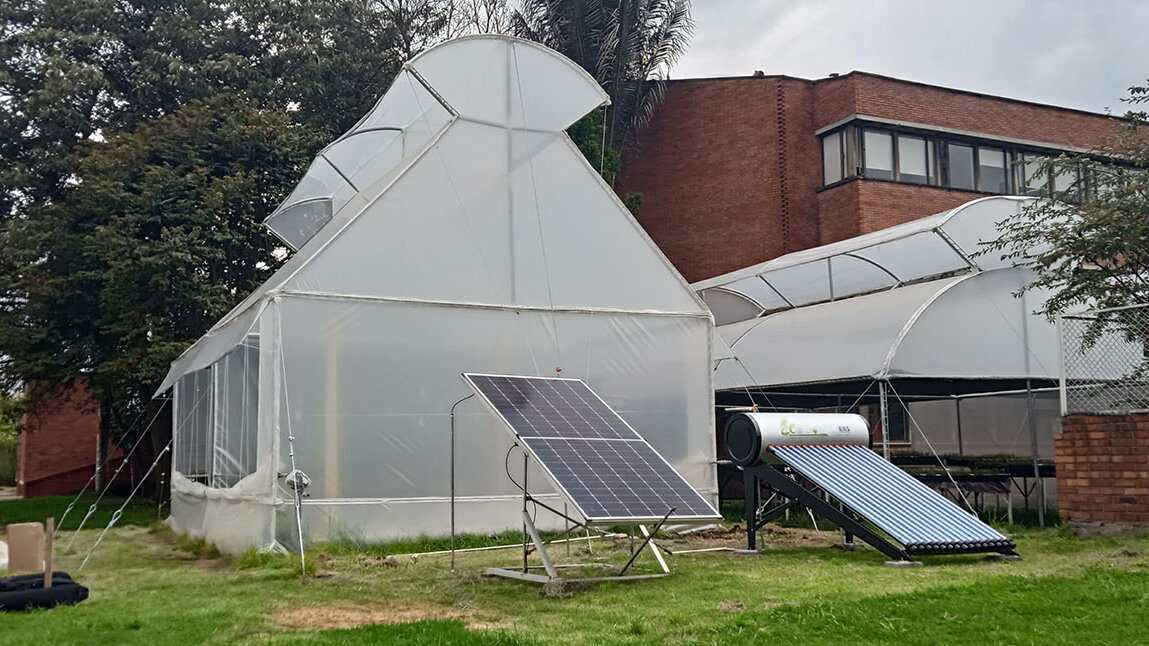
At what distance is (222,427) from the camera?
15.2 metres

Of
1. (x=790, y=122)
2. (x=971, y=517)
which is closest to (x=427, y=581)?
(x=971, y=517)

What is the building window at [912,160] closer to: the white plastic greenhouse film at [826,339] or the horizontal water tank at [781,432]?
the white plastic greenhouse film at [826,339]

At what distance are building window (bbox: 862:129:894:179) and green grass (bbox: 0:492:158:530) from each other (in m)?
19.5

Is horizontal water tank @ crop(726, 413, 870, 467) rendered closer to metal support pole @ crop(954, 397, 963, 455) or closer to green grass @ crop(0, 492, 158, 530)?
metal support pole @ crop(954, 397, 963, 455)

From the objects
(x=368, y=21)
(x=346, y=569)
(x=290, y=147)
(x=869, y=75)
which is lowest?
(x=346, y=569)

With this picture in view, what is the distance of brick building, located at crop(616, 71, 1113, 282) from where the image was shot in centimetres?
2802

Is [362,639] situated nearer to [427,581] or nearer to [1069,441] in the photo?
[427,581]

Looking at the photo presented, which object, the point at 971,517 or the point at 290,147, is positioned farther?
the point at 290,147

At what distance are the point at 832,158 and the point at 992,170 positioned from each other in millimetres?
4779

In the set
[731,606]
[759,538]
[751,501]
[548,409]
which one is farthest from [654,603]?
[759,538]

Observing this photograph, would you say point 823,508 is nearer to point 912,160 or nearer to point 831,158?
point 831,158

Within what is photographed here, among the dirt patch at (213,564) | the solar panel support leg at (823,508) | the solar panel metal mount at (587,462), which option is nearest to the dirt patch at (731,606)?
the solar panel metal mount at (587,462)

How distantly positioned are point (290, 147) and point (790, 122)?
1349 cm

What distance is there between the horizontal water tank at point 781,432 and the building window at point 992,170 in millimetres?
19424
